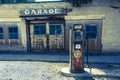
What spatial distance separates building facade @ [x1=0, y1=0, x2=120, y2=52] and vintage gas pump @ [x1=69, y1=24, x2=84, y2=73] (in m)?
4.27

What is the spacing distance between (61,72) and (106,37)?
5.26m

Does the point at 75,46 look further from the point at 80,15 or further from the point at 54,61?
the point at 80,15

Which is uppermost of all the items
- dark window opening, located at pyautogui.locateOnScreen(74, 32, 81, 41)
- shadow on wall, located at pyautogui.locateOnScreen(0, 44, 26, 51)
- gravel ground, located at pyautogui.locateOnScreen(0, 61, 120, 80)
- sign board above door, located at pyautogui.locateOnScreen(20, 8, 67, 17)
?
sign board above door, located at pyautogui.locateOnScreen(20, 8, 67, 17)

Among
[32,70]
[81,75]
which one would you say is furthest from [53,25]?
[81,75]

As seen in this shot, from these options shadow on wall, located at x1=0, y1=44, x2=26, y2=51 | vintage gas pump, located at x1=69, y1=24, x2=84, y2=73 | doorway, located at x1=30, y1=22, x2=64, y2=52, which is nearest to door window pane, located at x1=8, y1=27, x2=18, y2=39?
shadow on wall, located at x1=0, y1=44, x2=26, y2=51

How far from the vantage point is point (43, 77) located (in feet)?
27.7

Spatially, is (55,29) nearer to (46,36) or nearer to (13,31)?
(46,36)

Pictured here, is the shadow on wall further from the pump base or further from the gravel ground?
the pump base

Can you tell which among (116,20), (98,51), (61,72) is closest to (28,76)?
(61,72)

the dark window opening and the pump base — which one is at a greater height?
the dark window opening

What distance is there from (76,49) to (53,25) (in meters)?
4.98

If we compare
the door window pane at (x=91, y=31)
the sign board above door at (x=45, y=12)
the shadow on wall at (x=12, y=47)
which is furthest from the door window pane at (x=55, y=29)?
the shadow on wall at (x=12, y=47)

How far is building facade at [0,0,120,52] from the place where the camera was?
1256 cm

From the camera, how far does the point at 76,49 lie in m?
8.69
